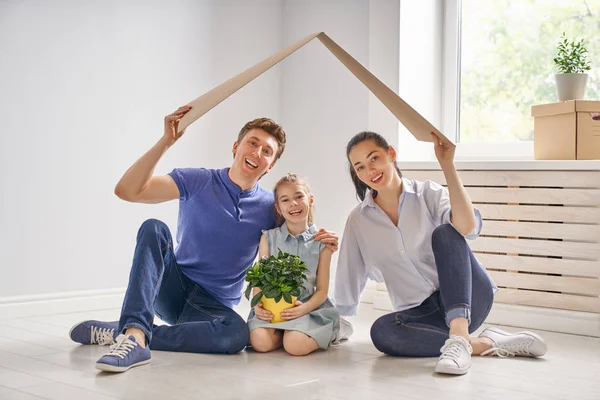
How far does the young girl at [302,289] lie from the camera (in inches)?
90.8

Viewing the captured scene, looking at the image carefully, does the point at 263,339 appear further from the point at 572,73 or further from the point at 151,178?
the point at 572,73

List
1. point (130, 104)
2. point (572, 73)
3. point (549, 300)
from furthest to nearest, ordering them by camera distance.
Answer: point (130, 104) < point (572, 73) < point (549, 300)

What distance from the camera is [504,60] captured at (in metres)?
3.45

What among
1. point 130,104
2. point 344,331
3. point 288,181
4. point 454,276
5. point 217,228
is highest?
point 130,104

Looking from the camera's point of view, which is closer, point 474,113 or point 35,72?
point 35,72

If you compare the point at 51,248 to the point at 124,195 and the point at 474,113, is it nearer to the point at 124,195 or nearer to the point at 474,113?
the point at 124,195

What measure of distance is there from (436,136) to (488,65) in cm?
150

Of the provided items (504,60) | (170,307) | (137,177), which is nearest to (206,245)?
(170,307)

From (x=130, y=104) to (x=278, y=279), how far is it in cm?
133

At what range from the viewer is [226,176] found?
245 cm

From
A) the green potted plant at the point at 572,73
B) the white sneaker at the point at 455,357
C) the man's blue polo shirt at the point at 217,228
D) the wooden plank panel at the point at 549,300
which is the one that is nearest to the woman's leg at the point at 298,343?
the man's blue polo shirt at the point at 217,228

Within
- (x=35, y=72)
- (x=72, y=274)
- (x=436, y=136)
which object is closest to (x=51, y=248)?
(x=72, y=274)

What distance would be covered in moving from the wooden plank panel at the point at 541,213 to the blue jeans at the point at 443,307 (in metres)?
0.67

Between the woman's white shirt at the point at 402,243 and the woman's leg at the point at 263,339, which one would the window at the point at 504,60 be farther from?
the woman's leg at the point at 263,339
